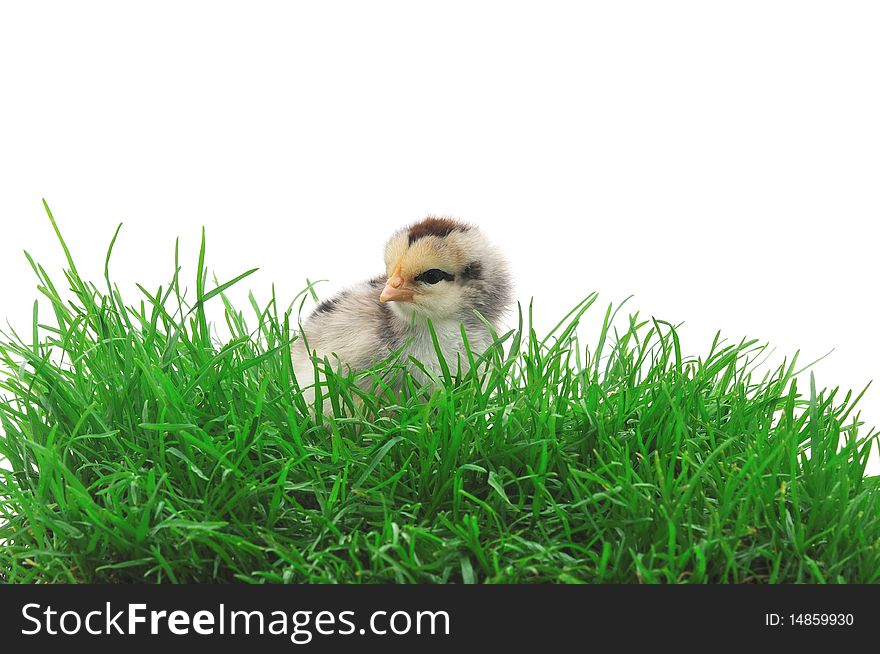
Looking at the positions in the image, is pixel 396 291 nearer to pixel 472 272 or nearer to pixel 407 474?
pixel 472 272

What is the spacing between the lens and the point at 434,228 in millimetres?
2449

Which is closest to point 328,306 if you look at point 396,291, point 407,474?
point 396,291

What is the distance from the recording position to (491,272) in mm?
2494

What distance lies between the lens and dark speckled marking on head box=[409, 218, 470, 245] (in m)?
2.43

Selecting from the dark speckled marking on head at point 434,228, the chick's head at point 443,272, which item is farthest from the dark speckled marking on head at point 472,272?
the dark speckled marking on head at point 434,228

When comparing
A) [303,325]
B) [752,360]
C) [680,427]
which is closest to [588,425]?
[680,427]

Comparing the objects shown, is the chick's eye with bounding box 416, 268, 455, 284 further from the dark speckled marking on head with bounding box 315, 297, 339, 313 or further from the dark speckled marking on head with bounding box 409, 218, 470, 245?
the dark speckled marking on head with bounding box 315, 297, 339, 313

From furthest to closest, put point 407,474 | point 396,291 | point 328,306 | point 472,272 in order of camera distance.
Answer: point 328,306 → point 472,272 → point 396,291 → point 407,474

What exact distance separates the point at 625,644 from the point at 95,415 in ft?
4.21

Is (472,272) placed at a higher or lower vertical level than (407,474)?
higher

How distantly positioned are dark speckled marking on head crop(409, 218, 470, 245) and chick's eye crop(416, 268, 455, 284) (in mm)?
103

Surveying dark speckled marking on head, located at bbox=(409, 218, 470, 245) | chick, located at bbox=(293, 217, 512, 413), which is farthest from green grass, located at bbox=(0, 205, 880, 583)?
dark speckled marking on head, located at bbox=(409, 218, 470, 245)

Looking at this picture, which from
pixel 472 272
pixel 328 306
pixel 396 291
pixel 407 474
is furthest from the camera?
pixel 328 306

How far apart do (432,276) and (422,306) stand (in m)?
0.08
